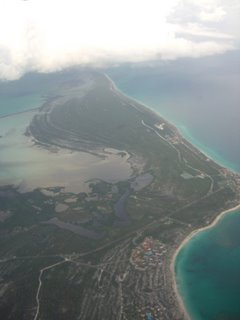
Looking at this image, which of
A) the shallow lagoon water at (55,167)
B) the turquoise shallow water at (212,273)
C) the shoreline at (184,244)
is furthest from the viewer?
the shallow lagoon water at (55,167)

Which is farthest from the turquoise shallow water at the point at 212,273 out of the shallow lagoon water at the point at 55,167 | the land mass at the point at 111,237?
the shallow lagoon water at the point at 55,167

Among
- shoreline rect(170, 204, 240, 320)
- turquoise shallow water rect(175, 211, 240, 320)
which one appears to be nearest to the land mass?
shoreline rect(170, 204, 240, 320)

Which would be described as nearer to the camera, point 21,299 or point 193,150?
point 21,299

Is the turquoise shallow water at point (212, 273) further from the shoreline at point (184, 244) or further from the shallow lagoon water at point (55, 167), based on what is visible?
the shallow lagoon water at point (55, 167)

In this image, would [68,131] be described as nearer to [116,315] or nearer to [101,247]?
[101,247]

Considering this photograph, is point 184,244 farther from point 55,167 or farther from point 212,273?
point 55,167

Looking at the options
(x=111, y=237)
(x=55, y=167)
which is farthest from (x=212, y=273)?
(x=55, y=167)

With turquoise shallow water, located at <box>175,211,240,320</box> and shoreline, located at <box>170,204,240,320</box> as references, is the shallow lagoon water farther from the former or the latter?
turquoise shallow water, located at <box>175,211,240,320</box>

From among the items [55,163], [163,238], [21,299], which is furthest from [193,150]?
[21,299]
